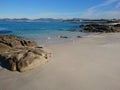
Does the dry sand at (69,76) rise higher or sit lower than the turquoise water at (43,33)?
higher

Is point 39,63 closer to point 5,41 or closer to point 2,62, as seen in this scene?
point 2,62

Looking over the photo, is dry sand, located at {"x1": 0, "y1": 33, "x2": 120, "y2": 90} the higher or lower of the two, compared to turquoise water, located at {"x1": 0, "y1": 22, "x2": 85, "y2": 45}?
higher

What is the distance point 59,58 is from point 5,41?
18.3ft

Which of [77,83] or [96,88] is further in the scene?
[77,83]

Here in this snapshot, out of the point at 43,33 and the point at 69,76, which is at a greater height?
the point at 69,76

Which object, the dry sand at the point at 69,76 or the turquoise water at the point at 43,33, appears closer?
the dry sand at the point at 69,76

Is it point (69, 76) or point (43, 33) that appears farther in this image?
point (43, 33)

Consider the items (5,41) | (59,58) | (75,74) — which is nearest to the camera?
(75,74)

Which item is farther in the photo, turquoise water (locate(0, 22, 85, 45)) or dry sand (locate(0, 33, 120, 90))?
turquoise water (locate(0, 22, 85, 45))

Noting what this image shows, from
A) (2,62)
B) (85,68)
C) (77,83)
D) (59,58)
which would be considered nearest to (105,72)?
(85,68)

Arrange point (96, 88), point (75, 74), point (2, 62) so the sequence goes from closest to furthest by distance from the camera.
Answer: point (96, 88)
point (75, 74)
point (2, 62)

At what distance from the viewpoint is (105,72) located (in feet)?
33.3

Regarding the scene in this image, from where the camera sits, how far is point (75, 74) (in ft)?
32.8

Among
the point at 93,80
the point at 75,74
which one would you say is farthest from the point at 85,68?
the point at 93,80
